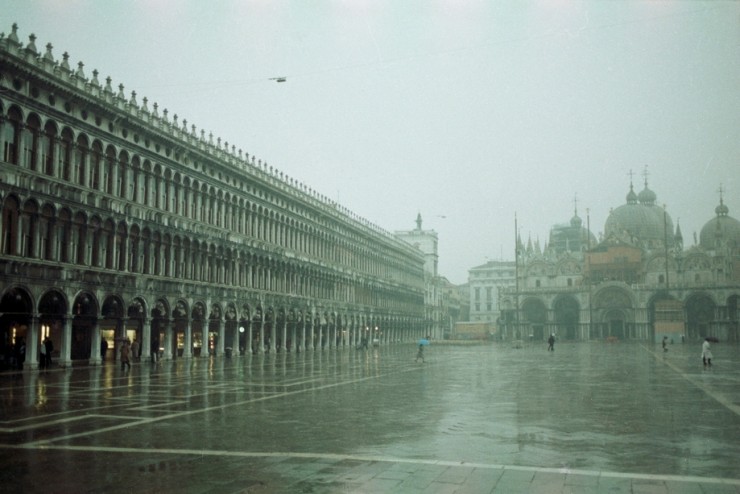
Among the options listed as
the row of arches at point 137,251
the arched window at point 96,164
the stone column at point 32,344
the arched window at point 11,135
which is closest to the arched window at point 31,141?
the arched window at point 11,135

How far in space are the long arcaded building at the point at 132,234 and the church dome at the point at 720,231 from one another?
77.7 metres

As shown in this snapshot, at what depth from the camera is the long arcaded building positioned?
33.9m

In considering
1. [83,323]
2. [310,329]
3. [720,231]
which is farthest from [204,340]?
[720,231]

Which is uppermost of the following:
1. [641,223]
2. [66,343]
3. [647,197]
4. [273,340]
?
[647,197]

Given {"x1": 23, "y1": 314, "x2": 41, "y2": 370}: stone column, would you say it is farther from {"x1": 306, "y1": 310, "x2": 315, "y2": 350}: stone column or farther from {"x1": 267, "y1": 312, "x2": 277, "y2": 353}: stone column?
{"x1": 306, "y1": 310, "x2": 315, "y2": 350}: stone column

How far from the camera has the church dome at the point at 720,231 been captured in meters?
118

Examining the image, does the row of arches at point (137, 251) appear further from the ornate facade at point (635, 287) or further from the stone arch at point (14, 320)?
the ornate facade at point (635, 287)

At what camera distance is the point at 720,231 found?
120188 millimetres

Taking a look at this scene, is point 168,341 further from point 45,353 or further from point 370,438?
point 370,438

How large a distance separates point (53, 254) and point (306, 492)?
98.3 ft

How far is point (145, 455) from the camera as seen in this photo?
12109 mm

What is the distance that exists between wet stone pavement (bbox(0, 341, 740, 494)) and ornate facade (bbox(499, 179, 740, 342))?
8428cm

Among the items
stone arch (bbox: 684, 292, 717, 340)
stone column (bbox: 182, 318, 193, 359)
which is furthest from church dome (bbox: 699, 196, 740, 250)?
stone column (bbox: 182, 318, 193, 359)

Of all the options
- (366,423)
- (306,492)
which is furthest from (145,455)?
(366,423)
